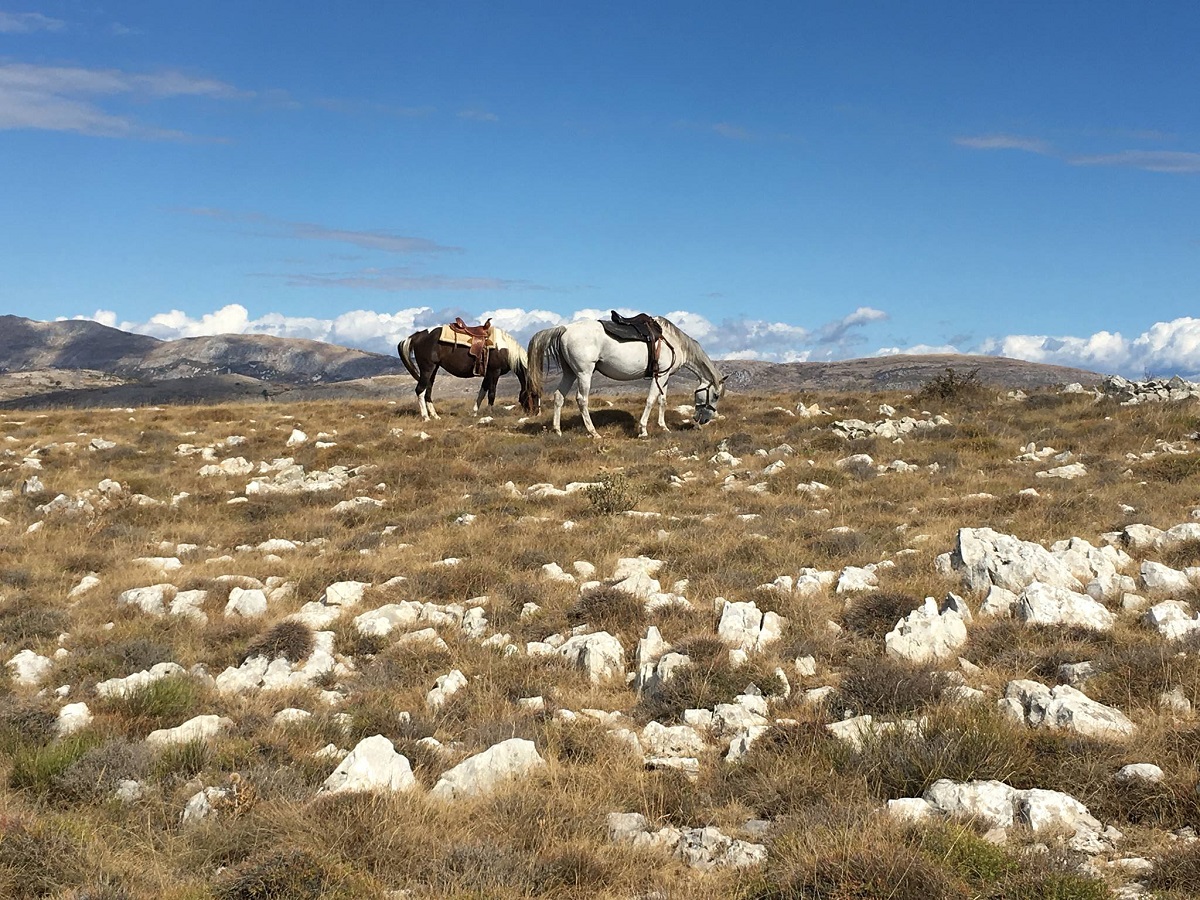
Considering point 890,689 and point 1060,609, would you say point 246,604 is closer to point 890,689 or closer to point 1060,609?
point 890,689

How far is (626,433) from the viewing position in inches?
774

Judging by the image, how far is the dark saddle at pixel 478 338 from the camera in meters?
22.7

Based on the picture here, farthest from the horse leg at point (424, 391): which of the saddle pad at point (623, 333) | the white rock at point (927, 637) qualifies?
the white rock at point (927, 637)

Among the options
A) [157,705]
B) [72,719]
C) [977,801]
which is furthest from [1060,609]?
[72,719]

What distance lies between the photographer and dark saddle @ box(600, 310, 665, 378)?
19.3 m

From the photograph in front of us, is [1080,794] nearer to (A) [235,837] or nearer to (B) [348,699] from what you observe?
(A) [235,837]

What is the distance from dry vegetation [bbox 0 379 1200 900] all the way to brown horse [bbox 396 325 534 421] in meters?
9.14

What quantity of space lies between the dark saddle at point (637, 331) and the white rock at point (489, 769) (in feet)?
49.2

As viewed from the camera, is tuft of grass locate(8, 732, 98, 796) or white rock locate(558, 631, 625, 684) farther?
white rock locate(558, 631, 625, 684)

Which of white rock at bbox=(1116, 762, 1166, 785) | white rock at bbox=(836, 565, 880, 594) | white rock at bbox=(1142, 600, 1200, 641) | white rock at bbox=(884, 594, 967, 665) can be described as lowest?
white rock at bbox=(1116, 762, 1166, 785)

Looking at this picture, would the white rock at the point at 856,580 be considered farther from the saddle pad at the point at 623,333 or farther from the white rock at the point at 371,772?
the saddle pad at the point at 623,333

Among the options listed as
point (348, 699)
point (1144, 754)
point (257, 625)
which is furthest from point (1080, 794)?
point (257, 625)

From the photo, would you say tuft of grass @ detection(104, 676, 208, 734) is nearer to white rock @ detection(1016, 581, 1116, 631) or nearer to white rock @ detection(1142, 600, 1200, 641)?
white rock @ detection(1016, 581, 1116, 631)

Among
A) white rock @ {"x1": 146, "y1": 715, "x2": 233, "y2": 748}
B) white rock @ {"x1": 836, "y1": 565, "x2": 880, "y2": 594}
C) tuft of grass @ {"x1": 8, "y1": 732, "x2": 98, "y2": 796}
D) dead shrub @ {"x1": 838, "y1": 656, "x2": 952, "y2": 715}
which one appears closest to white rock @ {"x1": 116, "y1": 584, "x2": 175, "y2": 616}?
white rock @ {"x1": 146, "y1": 715, "x2": 233, "y2": 748}
